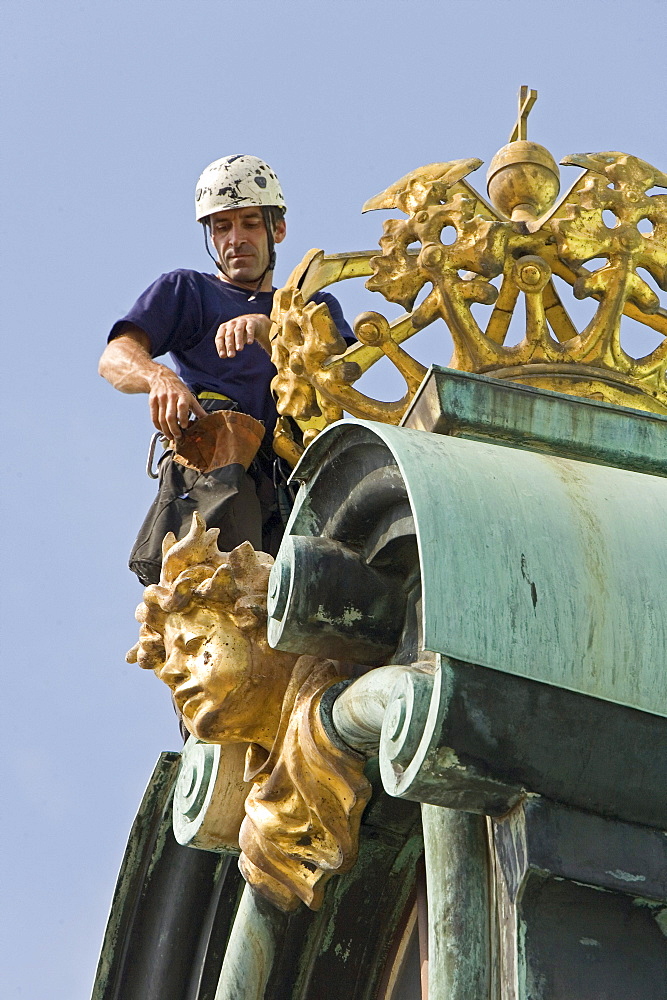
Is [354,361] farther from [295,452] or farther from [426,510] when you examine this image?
[426,510]

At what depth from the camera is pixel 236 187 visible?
6.44 meters

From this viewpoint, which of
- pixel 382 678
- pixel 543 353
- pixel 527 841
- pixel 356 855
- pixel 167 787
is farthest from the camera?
pixel 167 787

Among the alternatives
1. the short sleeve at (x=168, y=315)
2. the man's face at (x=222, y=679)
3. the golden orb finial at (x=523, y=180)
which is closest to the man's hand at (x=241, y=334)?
the short sleeve at (x=168, y=315)

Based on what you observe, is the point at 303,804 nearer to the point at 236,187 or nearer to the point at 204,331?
the point at 204,331

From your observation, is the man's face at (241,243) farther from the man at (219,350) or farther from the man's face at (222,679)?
the man's face at (222,679)

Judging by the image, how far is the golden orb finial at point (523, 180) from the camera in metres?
5.46

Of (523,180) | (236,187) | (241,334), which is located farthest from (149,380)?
(523,180)

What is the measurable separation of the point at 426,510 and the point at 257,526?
1858 millimetres

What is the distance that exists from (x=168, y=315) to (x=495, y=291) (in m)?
1.36

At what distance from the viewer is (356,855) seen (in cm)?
459

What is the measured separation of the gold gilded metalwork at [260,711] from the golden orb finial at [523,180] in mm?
1358

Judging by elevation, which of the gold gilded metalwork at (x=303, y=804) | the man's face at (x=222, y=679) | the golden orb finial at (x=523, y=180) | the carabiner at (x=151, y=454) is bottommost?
the gold gilded metalwork at (x=303, y=804)

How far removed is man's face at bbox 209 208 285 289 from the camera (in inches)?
249

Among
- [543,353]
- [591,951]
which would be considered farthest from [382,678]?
[543,353]
